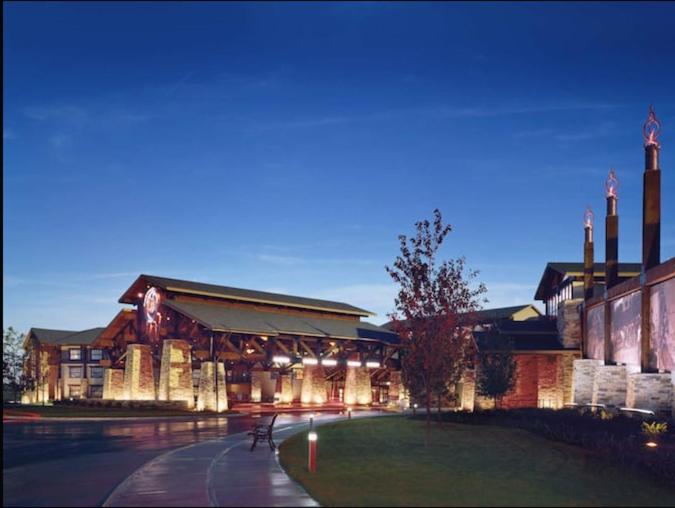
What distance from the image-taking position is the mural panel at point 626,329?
3865 cm

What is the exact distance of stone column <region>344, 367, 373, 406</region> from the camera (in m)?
64.3

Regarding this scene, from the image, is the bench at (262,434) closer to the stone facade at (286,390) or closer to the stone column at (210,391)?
the stone column at (210,391)

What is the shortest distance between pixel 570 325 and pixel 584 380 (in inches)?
293

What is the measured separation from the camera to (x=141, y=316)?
59875mm

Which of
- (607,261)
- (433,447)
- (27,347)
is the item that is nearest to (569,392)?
(607,261)

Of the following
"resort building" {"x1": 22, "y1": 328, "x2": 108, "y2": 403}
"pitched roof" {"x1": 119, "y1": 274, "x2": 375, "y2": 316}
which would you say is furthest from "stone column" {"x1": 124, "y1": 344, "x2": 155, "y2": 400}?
"resort building" {"x1": 22, "y1": 328, "x2": 108, "y2": 403}

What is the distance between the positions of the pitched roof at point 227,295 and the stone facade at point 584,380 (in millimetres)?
27700

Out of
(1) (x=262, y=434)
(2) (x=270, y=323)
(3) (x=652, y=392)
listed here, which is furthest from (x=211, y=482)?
(2) (x=270, y=323)

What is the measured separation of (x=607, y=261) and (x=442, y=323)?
20.2 m

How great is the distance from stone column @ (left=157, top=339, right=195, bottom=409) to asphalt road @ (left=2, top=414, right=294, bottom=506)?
1022 cm

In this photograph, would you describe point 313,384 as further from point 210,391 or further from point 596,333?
point 596,333

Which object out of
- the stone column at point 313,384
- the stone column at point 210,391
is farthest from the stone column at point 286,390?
the stone column at point 210,391

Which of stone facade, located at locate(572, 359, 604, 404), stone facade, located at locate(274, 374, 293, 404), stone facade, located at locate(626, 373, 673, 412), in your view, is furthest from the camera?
stone facade, located at locate(274, 374, 293, 404)

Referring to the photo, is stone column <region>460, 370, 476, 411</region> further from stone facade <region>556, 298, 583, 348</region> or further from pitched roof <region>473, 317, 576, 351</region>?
stone facade <region>556, 298, 583, 348</region>
